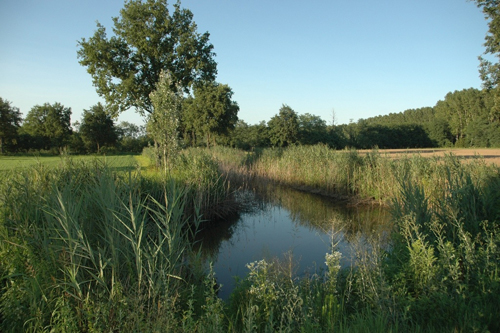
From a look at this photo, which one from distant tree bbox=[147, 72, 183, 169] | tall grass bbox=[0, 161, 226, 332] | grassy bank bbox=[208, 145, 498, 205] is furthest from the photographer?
distant tree bbox=[147, 72, 183, 169]

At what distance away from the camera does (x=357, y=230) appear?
8.38 meters

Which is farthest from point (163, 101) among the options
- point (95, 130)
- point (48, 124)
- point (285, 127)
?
point (48, 124)

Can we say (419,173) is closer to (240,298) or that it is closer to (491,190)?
(491,190)

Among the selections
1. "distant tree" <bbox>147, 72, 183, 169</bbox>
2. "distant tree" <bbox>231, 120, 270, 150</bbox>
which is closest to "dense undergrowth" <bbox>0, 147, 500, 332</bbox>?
"distant tree" <bbox>147, 72, 183, 169</bbox>

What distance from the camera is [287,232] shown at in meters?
8.62

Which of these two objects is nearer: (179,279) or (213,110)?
(179,279)

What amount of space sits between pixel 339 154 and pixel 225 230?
28.7 feet

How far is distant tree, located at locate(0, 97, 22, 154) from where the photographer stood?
126ft

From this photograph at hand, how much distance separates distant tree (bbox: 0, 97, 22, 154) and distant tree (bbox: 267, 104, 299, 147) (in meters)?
36.3

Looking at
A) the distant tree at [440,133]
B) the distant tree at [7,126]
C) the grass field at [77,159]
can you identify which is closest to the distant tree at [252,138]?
the grass field at [77,159]

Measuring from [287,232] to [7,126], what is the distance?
1832 inches

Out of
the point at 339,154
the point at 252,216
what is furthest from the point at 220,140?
the point at 252,216

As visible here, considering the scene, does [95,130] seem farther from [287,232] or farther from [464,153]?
[464,153]

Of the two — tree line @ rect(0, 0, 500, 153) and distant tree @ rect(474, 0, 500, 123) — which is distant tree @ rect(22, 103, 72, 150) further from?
distant tree @ rect(474, 0, 500, 123)
